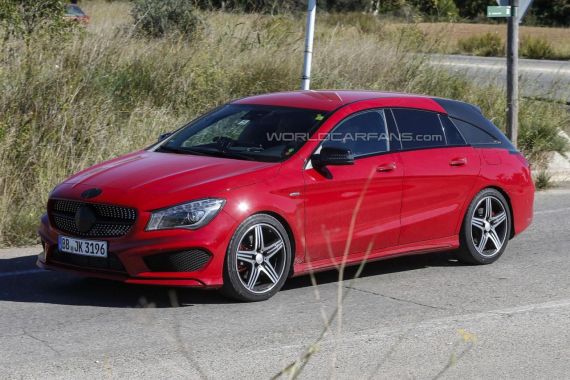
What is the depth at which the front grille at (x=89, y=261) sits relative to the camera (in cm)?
759

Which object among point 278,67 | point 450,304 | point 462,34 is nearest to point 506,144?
point 450,304

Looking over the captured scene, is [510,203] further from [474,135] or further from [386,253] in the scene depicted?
[386,253]

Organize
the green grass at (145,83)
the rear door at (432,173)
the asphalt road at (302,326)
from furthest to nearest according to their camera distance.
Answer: the green grass at (145,83) < the rear door at (432,173) < the asphalt road at (302,326)

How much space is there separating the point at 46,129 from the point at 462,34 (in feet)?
127

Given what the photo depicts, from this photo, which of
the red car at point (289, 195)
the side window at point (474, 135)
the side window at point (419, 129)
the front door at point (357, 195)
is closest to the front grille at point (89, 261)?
the red car at point (289, 195)

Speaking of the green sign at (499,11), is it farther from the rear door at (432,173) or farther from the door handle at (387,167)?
the door handle at (387,167)

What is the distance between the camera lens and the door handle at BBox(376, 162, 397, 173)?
8.66 meters

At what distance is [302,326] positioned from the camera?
Result: 7.26 meters

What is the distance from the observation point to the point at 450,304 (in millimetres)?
8086

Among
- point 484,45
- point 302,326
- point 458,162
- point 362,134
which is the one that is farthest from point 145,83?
point 484,45

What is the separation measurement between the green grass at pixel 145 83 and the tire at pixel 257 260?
322 centimetres

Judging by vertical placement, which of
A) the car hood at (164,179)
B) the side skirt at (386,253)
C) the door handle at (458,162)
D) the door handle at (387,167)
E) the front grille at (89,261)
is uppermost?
the car hood at (164,179)

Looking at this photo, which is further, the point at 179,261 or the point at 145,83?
the point at 145,83

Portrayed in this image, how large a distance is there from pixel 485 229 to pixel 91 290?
358 centimetres
